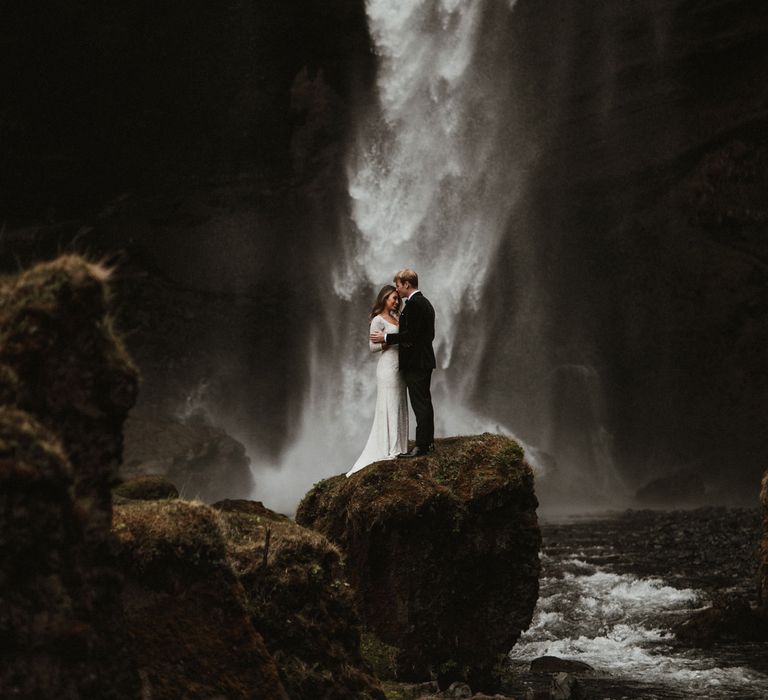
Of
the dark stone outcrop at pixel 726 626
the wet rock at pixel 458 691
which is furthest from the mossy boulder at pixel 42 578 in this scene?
the dark stone outcrop at pixel 726 626

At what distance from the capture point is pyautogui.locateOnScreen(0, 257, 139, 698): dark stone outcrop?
340 cm

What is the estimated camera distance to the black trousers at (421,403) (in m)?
9.63

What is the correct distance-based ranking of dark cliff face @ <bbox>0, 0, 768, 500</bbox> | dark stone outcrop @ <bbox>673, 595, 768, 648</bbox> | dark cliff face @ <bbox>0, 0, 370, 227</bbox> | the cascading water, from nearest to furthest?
dark stone outcrop @ <bbox>673, 595, 768, 648</bbox>, dark cliff face @ <bbox>0, 0, 370, 227</bbox>, dark cliff face @ <bbox>0, 0, 768, 500</bbox>, the cascading water

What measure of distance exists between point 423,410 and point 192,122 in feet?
95.2

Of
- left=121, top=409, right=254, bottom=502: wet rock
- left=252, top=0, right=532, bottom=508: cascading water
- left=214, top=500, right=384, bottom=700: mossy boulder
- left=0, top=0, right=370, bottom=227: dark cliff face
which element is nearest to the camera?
left=214, top=500, right=384, bottom=700: mossy boulder

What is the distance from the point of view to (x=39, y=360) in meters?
3.87

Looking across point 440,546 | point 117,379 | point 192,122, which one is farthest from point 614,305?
point 117,379

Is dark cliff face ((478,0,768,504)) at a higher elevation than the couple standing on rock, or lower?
higher

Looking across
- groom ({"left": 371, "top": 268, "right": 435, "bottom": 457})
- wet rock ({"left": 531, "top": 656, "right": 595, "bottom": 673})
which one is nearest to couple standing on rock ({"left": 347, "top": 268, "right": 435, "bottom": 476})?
groom ({"left": 371, "top": 268, "right": 435, "bottom": 457})

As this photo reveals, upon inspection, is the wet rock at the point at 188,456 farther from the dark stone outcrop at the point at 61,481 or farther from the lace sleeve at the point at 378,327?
the dark stone outcrop at the point at 61,481

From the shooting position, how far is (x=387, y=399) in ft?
33.3

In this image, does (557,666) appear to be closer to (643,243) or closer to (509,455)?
(509,455)

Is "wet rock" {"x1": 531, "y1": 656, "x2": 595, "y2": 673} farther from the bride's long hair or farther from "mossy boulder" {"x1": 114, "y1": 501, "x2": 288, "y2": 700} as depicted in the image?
"mossy boulder" {"x1": 114, "y1": 501, "x2": 288, "y2": 700}

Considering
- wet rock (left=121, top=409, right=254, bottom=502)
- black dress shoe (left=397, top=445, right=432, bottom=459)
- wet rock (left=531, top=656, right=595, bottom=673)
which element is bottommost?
wet rock (left=531, top=656, right=595, bottom=673)
